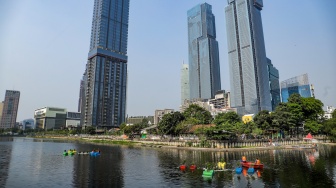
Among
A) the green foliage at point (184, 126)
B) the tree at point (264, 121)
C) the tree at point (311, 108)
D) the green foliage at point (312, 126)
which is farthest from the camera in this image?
the tree at point (311, 108)

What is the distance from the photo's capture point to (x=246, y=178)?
124 feet

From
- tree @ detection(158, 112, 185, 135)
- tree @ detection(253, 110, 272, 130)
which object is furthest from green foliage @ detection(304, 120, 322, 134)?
tree @ detection(158, 112, 185, 135)

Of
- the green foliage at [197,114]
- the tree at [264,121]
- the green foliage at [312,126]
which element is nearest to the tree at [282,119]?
the tree at [264,121]

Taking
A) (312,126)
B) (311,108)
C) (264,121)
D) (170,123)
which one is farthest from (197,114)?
(311,108)

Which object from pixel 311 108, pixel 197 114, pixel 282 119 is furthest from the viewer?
pixel 197 114

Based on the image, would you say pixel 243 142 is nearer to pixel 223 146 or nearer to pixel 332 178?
pixel 223 146

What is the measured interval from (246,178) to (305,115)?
Result: 9452 centimetres

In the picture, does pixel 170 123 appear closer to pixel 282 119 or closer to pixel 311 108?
pixel 282 119

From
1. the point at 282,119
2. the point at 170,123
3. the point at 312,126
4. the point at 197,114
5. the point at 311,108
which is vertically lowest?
the point at 312,126

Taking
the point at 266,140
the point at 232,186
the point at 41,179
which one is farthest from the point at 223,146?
the point at 41,179

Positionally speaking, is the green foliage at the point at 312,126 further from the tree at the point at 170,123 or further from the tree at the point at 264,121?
the tree at the point at 170,123

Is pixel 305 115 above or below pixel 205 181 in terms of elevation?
above

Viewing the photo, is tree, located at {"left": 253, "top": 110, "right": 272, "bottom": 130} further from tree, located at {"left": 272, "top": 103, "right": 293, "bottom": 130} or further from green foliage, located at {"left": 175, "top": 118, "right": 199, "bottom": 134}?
green foliage, located at {"left": 175, "top": 118, "right": 199, "bottom": 134}

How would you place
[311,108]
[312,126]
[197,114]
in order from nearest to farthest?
1. [312,126]
2. [311,108]
3. [197,114]
